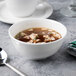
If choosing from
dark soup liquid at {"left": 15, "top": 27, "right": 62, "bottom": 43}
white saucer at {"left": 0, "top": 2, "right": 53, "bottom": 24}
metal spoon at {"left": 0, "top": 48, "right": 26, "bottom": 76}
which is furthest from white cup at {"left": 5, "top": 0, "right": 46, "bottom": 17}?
metal spoon at {"left": 0, "top": 48, "right": 26, "bottom": 76}

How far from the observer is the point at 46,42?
101 cm

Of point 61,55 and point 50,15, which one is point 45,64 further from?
point 50,15

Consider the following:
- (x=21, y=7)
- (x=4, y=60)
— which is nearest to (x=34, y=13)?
(x=21, y=7)

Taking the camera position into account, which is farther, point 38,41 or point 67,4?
point 67,4

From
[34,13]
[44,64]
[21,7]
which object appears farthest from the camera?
[34,13]

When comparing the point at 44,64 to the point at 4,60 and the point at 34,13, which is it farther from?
the point at 34,13

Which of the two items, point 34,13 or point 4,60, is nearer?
point 4,60

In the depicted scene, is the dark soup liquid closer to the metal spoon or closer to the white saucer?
the metal spoon

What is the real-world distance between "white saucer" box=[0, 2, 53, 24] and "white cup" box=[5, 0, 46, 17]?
3 cm

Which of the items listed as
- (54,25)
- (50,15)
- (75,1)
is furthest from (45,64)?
(75,1)

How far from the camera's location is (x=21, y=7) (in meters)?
1.33

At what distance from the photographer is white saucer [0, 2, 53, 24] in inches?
52.7

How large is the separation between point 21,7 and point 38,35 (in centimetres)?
32

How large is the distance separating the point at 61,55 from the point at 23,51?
0.60 feet
